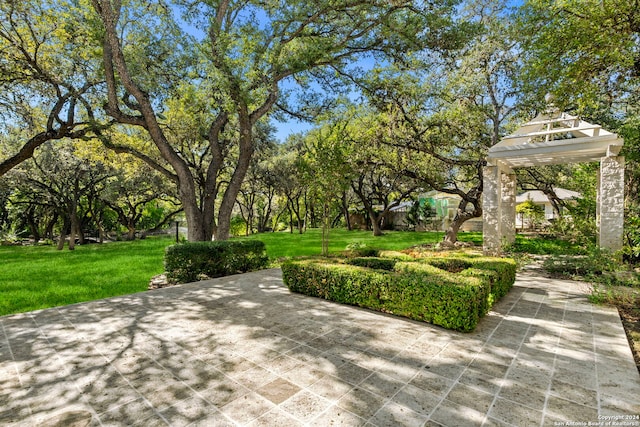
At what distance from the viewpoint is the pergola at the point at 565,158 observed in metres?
6.87

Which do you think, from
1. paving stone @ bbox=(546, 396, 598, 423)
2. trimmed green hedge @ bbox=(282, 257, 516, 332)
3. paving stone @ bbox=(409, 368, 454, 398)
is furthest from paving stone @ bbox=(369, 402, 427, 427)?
trimmed green hedge @ bbox=(282, 257, 516, 332)

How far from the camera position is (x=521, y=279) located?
23.1 ft

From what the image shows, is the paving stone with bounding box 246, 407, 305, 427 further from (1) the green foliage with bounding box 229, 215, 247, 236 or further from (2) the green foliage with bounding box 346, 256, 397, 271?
(1) the green foliage with bounding box 229, 215, 247, 236

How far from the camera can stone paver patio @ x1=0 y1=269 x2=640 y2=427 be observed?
2309mm

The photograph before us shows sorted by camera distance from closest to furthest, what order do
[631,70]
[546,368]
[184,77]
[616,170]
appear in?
[546,368]
[631,70]
[616,170]
[184,77]

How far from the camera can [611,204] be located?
690cm

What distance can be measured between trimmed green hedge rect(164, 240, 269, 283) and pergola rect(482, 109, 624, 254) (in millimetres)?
6508

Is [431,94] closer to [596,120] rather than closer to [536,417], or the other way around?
[596,120]

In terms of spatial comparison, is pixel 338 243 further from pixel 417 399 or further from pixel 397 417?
pixel 397 417

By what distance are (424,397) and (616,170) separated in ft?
25.3

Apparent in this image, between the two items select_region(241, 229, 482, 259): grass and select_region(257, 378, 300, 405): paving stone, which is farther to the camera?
select_region(241, 229, 482, 259): grass

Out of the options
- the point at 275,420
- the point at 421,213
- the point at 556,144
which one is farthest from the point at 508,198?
the point at 421,213

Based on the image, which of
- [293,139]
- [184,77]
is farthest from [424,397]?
[293,139]

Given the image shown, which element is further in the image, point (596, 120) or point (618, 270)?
point (596, 120)
